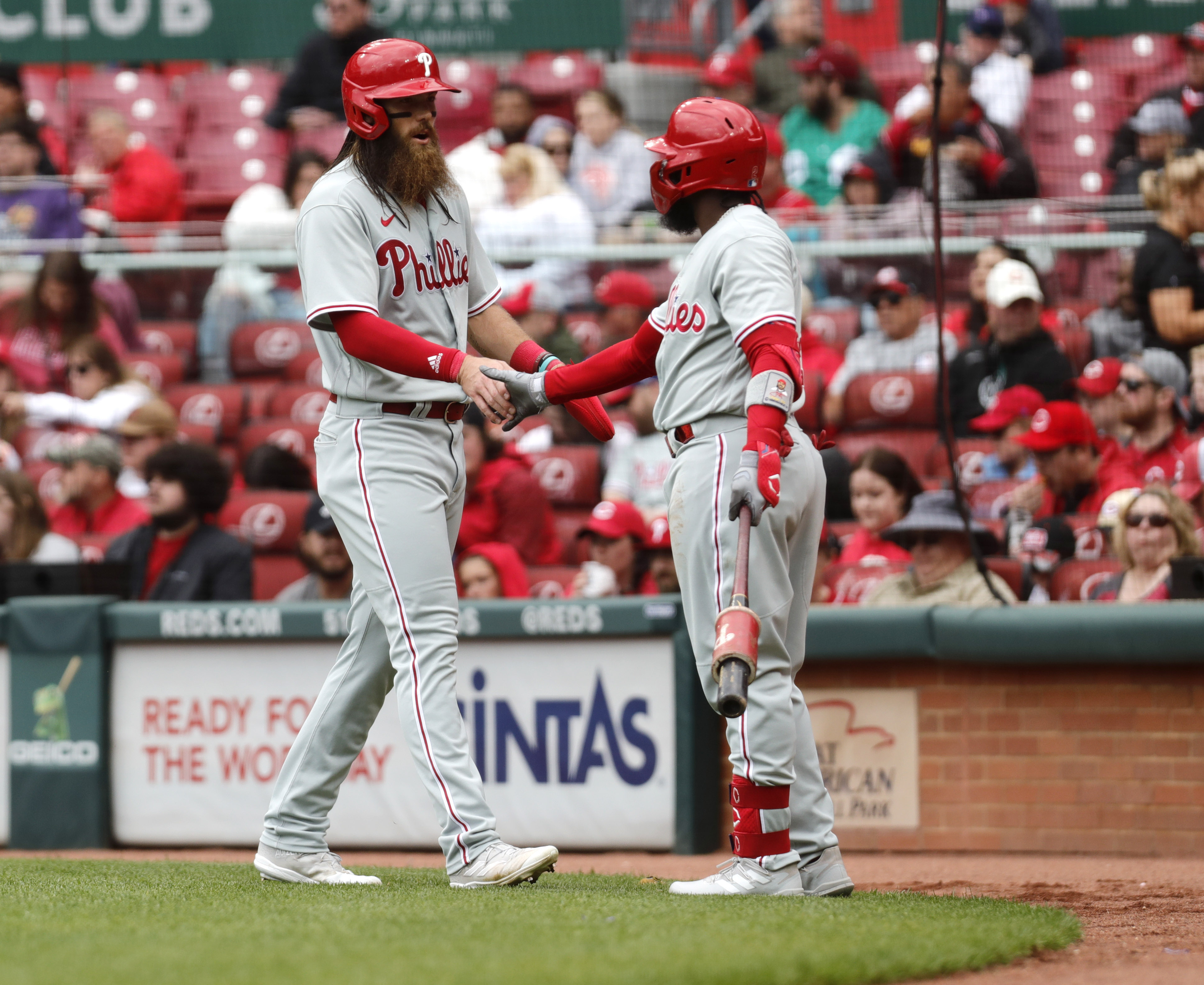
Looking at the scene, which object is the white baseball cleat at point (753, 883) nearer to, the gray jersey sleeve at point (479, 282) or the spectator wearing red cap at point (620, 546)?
the gray jersey sleeve at point (479, 282)

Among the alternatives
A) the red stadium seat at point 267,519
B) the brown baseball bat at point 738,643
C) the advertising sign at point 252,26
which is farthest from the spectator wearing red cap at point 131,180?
the brown baseball bat at point 738,643

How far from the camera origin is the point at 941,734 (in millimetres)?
5461

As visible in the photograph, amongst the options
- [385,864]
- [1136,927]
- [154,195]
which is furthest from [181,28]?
[1136,927]

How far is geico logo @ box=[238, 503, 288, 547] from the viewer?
Result: 6887mm

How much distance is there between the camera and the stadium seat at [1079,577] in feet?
18.0

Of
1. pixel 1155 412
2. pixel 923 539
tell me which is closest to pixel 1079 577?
pixel 923 539

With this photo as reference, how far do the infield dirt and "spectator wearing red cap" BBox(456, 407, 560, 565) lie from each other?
132 cm

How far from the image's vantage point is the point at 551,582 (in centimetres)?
639

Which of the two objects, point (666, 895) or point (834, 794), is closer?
point (666, 895)

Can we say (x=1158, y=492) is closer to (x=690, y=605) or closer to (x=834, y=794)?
(x=834, y=794)

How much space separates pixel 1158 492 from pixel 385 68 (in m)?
2.98

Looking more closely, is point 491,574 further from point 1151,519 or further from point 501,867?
point 501,867

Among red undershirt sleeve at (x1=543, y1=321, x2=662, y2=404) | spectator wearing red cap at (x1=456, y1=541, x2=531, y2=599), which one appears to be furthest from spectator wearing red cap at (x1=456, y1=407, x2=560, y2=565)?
red undershirt sleeve at (x1=543, y1=321, x2=662, y2=404)

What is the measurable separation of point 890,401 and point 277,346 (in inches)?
130
